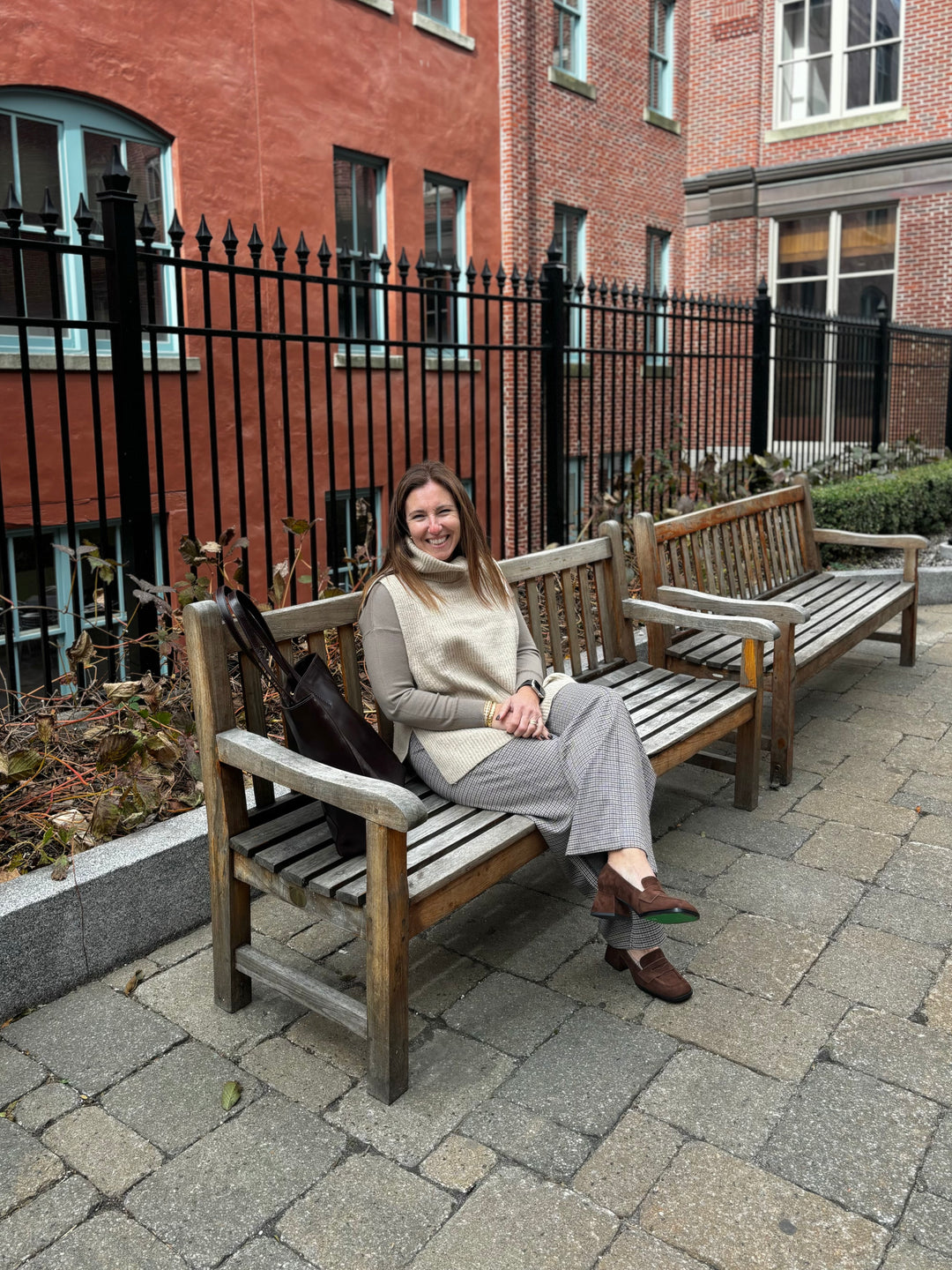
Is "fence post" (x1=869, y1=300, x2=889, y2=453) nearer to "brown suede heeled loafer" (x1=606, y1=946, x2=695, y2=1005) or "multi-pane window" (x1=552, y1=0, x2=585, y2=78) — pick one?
"multi-pane window" (x1=552, y1=0, x2=585, y2=78)

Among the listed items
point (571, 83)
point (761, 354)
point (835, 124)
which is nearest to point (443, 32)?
point (571, 83)

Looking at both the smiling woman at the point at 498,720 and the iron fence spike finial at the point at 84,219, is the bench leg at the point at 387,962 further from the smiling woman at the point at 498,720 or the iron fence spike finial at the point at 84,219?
the iron fence spike finial at the point at 84,219

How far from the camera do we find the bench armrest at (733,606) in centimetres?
430

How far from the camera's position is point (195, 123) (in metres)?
9.63

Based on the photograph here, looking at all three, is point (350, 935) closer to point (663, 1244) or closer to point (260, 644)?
point (260, 644)

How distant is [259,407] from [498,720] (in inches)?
99.0

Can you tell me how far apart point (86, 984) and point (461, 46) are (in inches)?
528

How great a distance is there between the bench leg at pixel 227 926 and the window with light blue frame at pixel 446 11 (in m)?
13.4

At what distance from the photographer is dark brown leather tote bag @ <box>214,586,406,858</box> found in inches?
104

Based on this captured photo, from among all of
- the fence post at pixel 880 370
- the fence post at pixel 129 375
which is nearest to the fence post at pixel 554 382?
the fence post at pixel 129 375

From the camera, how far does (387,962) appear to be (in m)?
2.41

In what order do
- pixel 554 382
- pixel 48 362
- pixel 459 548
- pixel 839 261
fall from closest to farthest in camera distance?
pixel 459 548
pixel 554 382
pixel 48 362
pixel 839 261

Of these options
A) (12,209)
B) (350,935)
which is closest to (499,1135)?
(350,935)

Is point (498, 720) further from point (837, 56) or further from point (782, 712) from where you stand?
point (837, 56)
